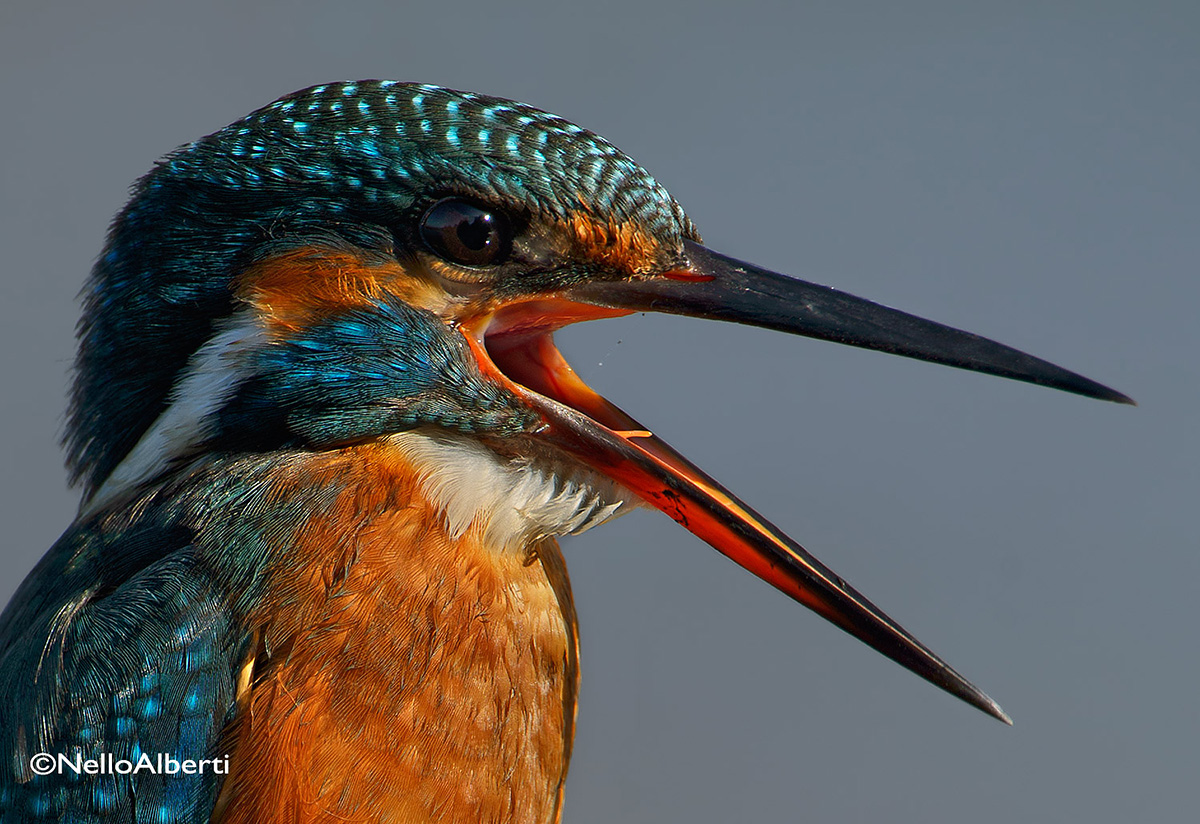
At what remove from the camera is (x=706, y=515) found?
3.12ft

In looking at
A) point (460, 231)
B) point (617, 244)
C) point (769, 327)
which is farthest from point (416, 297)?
point (769, 327)

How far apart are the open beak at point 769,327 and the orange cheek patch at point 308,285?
10cm

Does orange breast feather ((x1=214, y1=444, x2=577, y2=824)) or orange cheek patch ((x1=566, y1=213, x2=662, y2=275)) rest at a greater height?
orange cheek patch ((x1=566, y1=213, x2=662, y2=275))

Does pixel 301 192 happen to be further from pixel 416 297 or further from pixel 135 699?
pixel 135 699

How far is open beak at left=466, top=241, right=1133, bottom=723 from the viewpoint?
3.10ft

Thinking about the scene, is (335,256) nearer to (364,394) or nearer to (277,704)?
(364,394)

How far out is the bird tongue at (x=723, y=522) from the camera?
0.94 meters

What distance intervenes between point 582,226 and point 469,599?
330 mm

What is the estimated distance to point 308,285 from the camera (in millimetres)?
909

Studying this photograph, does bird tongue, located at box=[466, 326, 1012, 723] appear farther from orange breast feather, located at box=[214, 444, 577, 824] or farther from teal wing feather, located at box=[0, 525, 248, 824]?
teal wing feather, located at box=[0, 525, 248, 824]

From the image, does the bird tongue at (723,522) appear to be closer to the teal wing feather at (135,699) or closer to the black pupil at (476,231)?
the black pupil at (476,231)

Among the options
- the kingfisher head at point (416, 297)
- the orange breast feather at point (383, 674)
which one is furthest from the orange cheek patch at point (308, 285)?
the orange breast feather at point (383, 674)

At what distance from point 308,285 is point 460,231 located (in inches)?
5.0

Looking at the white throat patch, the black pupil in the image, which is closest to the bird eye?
the black pupil
